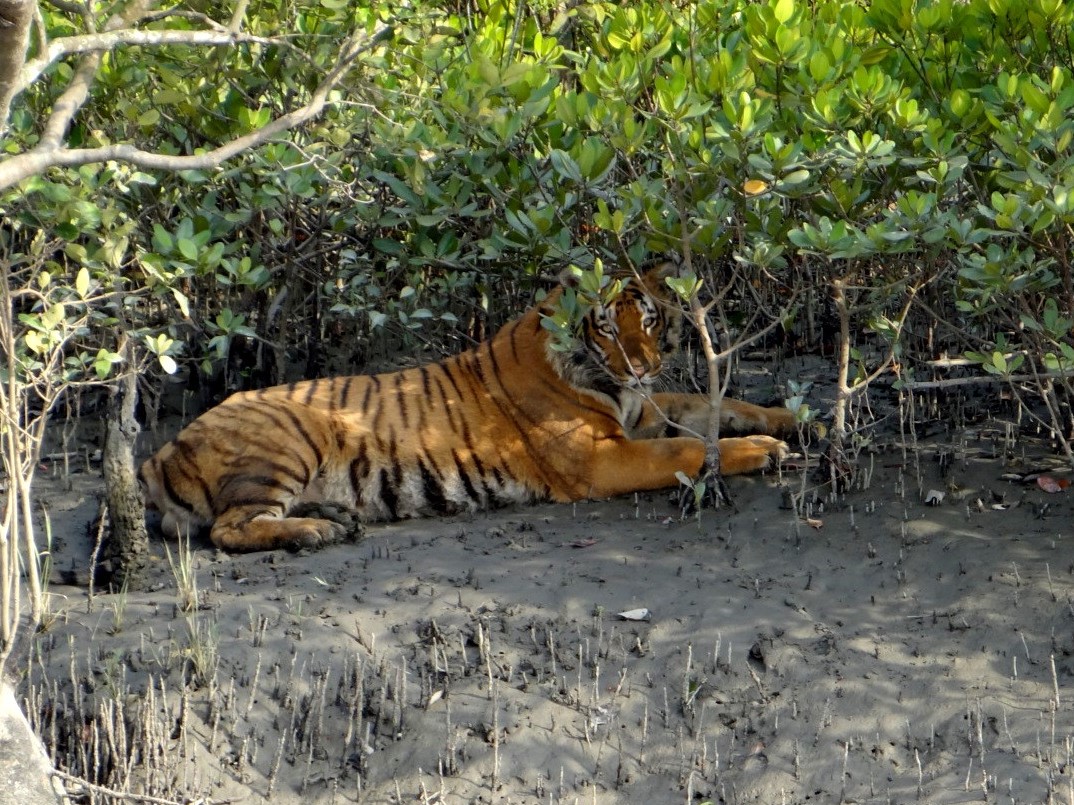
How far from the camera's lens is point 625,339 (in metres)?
6.46

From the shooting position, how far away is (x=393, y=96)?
5488 mm

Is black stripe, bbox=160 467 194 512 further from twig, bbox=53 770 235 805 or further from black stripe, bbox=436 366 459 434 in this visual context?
twig, bbox=53 770 235 805

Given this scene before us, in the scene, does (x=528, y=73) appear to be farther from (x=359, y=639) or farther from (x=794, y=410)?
(x=359, y=639)

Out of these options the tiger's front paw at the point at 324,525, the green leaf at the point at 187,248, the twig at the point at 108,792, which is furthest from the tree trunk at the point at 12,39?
the tiger's front paw at the point at 324,525

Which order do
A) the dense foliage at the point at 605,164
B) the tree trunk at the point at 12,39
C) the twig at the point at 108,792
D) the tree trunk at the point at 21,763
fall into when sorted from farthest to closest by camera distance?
the dense foliage at the point at 605,164 < the twig at the point at 108,792 < the tree trunk at the point at 21,763 < the tree trunk at the point at 12,39

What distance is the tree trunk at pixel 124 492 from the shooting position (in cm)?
525

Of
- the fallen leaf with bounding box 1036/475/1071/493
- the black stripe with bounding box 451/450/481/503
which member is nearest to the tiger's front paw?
the black stripe with bounding box 451/450/481/503

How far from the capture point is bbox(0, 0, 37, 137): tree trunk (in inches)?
132

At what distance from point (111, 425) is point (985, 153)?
11.7 feet

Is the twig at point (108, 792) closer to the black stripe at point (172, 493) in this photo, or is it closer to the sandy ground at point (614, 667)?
the sandy ground at point (614, 667)

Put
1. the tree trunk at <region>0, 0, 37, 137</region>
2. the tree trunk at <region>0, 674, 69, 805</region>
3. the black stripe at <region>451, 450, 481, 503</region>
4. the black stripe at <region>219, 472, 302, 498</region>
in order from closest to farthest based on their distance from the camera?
the tree trunk at <region>0, 0, 37, 137</region> → the tree trunk at <region>0, 674, 69, 805</region> → the black stripe at <region>219, 472, 302, 498</region> → the black stripe at <region>451, 450, 481, 503</region>

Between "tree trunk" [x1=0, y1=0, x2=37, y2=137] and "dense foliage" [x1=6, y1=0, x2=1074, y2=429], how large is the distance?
107 centimetres

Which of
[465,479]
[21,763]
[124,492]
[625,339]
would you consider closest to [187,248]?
[124,492]

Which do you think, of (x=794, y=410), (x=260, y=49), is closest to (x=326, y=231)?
(x=260, y=49)
